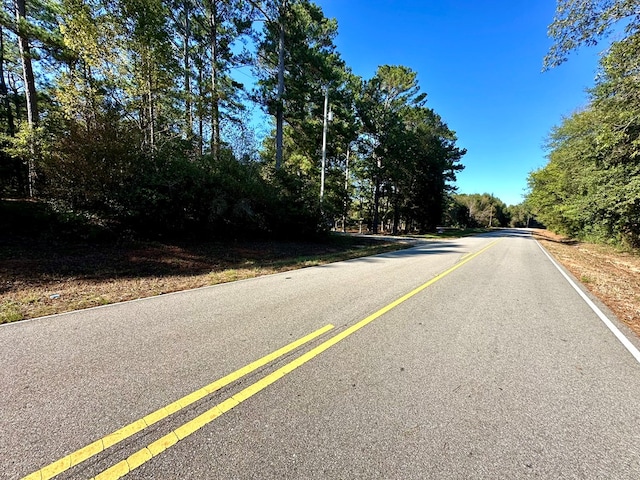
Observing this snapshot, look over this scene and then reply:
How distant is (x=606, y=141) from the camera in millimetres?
13398

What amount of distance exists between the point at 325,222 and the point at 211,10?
12986mm

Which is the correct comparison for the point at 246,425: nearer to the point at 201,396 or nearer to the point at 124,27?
the point at 201,396

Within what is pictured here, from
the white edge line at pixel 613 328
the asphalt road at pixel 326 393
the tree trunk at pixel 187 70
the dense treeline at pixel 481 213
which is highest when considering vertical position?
the tree trunk at pixel 187 70

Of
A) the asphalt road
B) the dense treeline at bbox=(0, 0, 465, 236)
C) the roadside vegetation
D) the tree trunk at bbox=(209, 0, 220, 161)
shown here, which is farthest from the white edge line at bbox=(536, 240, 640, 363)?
the tree trunk at bbox=(209, 0, 220, 161)

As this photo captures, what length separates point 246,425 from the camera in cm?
214

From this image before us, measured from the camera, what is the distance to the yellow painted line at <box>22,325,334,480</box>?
5.60ft

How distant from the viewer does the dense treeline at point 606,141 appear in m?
8.32

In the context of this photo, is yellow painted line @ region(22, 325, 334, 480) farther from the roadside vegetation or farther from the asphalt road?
the roadside vegetation

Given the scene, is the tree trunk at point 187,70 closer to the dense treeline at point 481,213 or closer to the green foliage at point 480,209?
the dense treeline at point 481,213

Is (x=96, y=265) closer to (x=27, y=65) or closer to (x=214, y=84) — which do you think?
(x=214, y=84)

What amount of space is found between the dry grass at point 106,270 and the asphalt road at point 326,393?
→ 99 cm

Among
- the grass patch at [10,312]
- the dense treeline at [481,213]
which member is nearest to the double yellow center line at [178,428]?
the grass patch at [10,312]

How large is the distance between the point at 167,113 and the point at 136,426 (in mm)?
15680

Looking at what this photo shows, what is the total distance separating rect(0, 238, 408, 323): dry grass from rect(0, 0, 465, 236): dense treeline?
A: 1603 millimetres
